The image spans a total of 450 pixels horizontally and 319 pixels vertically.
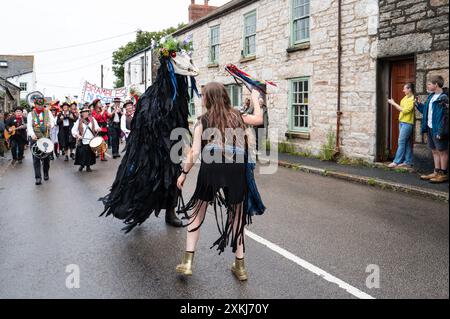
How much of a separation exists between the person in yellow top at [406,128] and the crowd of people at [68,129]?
6578 millimetres

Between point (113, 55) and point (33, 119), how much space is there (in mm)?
→ 56938

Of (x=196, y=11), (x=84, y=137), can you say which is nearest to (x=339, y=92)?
(x=84, y=137)

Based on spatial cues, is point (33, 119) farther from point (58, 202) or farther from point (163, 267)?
point (163, 267)

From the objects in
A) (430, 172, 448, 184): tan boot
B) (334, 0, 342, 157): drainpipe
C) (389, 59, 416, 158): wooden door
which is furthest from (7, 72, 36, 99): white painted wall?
(430, 172, 448, 184): tan boot

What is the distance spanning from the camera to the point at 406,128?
1102cm

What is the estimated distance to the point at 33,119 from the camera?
11.2 meters

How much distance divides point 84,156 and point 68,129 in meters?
4.35

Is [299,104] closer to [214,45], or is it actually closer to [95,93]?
[214,45]

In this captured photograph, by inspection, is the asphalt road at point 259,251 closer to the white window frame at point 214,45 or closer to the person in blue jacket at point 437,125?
the person in blue jacket at point 437,125


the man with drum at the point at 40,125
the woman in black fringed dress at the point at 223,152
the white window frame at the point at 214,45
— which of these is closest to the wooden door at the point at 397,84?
the woman in black fringed dress at the point at 223,152

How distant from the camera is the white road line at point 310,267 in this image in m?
4.02

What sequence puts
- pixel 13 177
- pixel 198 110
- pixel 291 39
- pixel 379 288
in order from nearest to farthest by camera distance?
pixel 379 288 → pixel 13 177 → pixel 291 39 → pixel 198 110

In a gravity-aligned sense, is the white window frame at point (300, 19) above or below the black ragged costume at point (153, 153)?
above

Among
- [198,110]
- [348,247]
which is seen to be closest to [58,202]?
[348,247]
